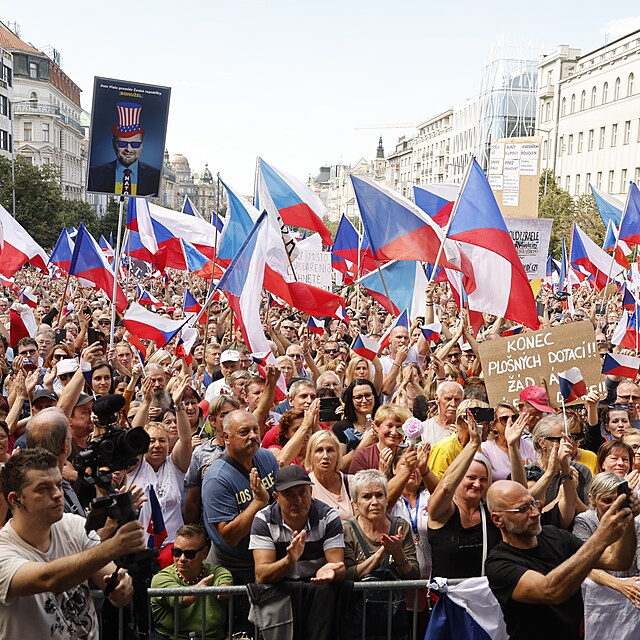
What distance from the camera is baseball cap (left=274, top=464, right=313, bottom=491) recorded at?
13.2 feet

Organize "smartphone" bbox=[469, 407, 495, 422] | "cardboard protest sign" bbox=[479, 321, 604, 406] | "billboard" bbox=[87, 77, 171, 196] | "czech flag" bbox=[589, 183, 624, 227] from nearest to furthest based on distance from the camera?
"smartphone" bbox=[469, 407, 495, 422] → "cardboard protest sign" bbox=[479, 321, 604, 406] → "billboard" bbox=[87, 77, 171, 196] → "czech flag" bbox=[589, 183, 624, 227]

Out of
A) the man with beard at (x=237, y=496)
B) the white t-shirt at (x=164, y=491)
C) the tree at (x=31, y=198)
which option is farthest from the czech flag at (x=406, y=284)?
the tree at (x=31, y=198)

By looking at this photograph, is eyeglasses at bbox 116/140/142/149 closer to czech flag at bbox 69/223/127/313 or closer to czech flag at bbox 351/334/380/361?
czech flag at bbox 351/334/380/361

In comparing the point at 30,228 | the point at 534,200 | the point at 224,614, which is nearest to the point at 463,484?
the point at 224,614

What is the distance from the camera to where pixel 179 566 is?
440 centimetres

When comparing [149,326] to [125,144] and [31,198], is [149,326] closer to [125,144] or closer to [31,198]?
[125,144]

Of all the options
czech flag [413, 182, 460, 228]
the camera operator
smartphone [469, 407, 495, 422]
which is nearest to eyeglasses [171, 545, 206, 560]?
the camera operator

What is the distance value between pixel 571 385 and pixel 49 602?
13.3 feet

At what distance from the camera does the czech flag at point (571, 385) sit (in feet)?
19.7

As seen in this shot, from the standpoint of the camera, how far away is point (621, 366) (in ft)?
26.8

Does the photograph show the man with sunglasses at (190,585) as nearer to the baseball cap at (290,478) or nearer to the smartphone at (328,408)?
the baseball cap at (290,478)

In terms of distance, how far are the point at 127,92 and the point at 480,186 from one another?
3997 mm

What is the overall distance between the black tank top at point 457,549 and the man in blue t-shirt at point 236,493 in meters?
0.93

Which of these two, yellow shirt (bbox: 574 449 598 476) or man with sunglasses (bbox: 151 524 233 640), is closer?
man with sunglasses (bbox: 151 524 233 640)
